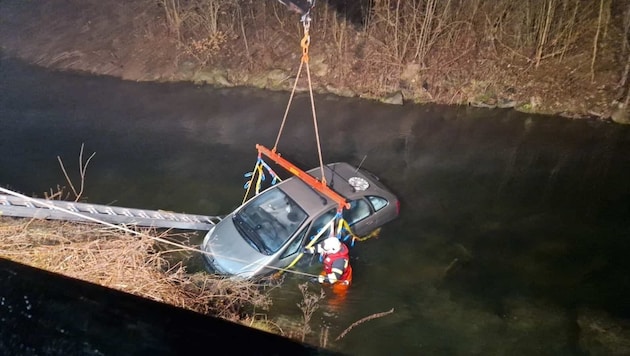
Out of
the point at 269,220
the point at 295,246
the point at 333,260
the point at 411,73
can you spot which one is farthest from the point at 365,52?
the point at 333,260

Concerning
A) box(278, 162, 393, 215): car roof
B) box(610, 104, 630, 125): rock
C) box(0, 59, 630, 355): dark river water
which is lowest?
box(0, 59, 630, 355): dark river water

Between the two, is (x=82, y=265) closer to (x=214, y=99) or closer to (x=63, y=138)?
(x=63, y=138)

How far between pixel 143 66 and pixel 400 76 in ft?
33.1

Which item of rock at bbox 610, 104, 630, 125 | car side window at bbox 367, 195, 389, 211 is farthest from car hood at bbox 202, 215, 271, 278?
rock at bbox 610, 104, 630, 125

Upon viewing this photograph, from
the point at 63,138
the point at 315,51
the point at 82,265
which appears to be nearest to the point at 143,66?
the point at 63,138

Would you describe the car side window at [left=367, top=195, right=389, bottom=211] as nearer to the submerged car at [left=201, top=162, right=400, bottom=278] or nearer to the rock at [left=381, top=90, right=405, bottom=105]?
the submerged car at [left=201, top=162, right=400, bottom=278]

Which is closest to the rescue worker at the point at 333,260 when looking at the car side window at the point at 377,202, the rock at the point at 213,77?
the car side window at the point at 377,202

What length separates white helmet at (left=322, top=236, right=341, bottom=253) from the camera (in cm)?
816

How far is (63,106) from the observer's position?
55.5 feet

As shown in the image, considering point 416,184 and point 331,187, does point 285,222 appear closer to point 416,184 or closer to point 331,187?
point 331,187

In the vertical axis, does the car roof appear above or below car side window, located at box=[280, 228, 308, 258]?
above

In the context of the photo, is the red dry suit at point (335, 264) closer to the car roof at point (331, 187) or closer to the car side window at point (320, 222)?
the car side window at point (320, 222)

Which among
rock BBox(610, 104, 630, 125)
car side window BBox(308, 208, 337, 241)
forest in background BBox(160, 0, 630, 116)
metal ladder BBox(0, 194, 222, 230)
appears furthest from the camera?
forest in background BBox(160, 0, 630, 116)

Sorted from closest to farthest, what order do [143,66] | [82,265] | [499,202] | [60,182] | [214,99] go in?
[82,265] < [499,202] < [60,182] < [214,99] < [143,66]
